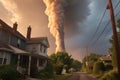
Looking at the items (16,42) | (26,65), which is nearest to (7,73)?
(26,65)

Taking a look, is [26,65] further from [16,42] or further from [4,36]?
[4,36]

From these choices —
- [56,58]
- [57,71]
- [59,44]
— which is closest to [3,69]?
[57,71]

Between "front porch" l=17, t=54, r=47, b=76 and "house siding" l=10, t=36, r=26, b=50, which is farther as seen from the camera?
"house siding" l=10, t=36, r=26, b=50

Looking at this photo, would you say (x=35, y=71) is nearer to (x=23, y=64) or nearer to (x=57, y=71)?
(x=23, y=64)

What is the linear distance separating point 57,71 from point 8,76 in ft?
102

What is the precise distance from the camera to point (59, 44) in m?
81.3

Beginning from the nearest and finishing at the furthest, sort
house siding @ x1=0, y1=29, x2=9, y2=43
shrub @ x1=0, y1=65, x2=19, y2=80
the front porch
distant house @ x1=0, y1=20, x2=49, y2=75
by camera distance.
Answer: shrub @ x1=0, y1=65, x2=19, y2=80
distant house @ x1=0, y1=20, x2=49, y2=75
house siding @ x1=0, y1=29, x2=9, y2=43
the front porch

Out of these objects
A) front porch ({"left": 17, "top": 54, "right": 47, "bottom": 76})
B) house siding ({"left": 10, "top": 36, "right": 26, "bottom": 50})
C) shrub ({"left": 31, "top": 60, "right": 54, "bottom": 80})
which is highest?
house siding ({"left": 10, "top": 36, "right": 26, "bottom": 50})

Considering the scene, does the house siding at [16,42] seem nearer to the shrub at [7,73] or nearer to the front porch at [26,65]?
the front porch at [26,65]

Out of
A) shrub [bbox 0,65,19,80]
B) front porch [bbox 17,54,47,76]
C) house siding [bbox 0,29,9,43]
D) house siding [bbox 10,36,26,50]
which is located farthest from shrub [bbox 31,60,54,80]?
shrub [bbox 0,65,19,80]

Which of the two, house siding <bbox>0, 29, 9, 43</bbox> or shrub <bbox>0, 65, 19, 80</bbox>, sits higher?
house siding <bbox>0, 29, 9, 43</bbox>

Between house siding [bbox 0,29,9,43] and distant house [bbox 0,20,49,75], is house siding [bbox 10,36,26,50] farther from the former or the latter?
house siding [bbox 0,29,9,43]

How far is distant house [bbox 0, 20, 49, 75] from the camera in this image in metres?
25.3

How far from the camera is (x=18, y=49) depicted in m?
30.2
